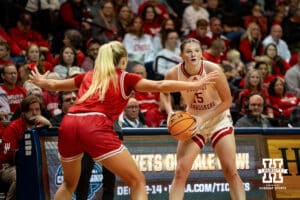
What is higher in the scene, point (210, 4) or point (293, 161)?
point (210, 4)

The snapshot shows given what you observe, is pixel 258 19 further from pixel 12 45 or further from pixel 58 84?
pixel 58 84

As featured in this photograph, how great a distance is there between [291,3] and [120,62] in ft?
36.0

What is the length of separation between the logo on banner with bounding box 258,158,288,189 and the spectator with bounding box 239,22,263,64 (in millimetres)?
5956

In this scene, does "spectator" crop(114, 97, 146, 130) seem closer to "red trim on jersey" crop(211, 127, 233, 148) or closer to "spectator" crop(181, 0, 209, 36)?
"red trim on jersey" crop(211, 127, 233, 148)

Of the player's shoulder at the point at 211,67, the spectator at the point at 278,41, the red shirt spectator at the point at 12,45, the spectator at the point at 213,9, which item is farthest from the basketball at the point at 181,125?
the spectator at the point at 213,9

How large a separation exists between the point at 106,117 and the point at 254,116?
461 centimetres

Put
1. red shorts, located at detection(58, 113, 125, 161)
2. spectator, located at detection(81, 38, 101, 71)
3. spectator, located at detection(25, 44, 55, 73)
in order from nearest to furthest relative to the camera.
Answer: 1. red shorts, located at detection(58, 113, 125, 161)
2. spectator, located at detection(25, 44, 55, 73)
3. spectator, located at detection(81, 38, 101, 71)

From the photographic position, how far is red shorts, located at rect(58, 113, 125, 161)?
7652 mm

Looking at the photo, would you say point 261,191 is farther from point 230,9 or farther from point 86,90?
point 230,9

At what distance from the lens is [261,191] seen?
34.1ft

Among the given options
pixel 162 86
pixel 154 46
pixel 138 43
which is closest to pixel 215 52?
pixel 154 46

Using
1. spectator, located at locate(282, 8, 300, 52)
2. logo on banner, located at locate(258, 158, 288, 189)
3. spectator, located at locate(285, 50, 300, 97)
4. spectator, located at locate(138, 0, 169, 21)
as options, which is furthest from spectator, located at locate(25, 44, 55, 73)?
spectator, located at locate(282, 8, 300, 52)

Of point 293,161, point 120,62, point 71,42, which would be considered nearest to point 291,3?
point 71,42

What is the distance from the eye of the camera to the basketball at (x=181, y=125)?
340 inches
